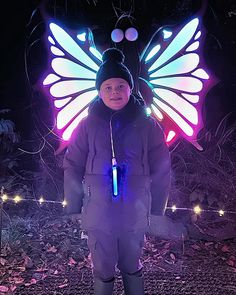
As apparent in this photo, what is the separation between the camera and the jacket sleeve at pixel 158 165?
2406mm

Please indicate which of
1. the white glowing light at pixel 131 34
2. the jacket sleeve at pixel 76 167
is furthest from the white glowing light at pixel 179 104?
the jacket sleeve at pixel 76 167

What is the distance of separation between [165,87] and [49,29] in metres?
1.08

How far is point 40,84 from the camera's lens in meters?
3.06

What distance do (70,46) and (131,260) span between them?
5.77 feet

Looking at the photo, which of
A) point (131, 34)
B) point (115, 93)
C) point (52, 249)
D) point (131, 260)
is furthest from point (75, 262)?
point (131, 34)

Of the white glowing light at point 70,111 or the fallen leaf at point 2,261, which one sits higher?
the white glowing light at point 70,111

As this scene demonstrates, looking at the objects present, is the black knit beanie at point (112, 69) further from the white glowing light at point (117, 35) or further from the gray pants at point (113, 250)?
the gray pants at point (113, 250)

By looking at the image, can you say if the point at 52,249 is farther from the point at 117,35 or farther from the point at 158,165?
the point at 117,35

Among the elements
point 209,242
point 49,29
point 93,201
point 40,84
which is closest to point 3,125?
point 40,84

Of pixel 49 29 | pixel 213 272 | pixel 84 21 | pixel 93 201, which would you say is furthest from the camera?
pixel 84 21

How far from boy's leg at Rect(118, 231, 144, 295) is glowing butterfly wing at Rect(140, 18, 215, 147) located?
1.16 m

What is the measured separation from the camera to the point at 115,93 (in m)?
2.32

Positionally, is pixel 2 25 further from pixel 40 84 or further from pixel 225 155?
pixel 225 155

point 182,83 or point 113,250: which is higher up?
point 182,83
